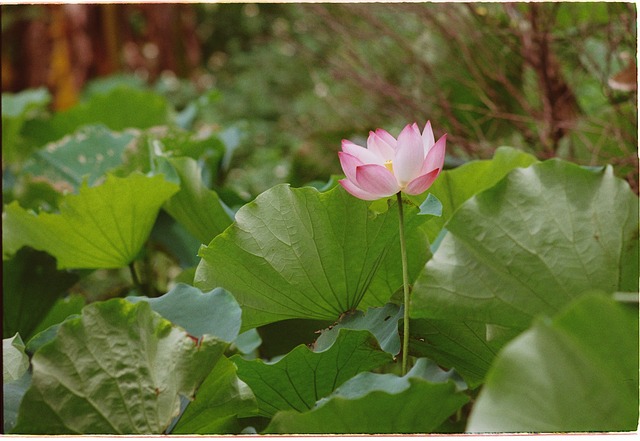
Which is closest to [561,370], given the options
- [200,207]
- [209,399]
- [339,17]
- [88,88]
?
[209,399]

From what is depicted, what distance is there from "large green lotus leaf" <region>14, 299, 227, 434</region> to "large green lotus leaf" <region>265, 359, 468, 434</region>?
69 mm

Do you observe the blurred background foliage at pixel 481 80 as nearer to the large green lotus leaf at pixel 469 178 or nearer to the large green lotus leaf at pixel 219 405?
the large green lotus leaf at pixel 469 178

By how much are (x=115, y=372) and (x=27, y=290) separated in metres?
0.38

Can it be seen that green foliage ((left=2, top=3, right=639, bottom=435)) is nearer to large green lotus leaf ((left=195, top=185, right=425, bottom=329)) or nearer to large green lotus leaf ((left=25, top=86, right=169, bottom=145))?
large green lotus leaf ((left=195, top=185, right=425, bottom=329))

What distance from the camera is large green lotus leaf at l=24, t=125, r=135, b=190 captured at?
1.08m

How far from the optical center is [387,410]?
401mm

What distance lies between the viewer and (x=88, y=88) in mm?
3379

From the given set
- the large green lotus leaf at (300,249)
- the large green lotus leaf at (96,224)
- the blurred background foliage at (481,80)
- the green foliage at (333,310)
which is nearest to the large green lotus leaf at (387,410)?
the green foliage at (333,310)

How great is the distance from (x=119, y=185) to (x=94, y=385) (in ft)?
1.01

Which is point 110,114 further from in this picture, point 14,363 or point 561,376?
point 561,376

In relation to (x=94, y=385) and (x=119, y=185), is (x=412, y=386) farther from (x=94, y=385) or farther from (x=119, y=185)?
(x=119, y=185)

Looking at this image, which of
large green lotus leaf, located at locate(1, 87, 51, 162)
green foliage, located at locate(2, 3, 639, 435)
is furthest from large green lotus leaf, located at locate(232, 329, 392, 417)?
large green lotus leaf, located at locate(1, 87, 51, 162)

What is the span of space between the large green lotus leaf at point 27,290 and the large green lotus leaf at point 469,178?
44 centimetres

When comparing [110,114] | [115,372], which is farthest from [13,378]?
[110,114]
